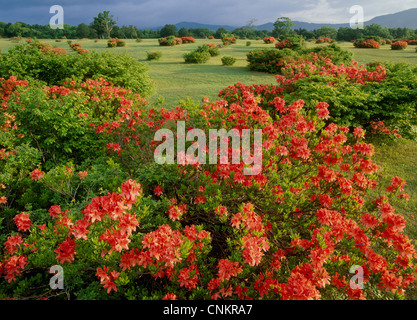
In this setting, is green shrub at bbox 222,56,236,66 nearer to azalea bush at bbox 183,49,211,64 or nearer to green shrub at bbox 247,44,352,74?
green shrub at bbox 247,44,352,74

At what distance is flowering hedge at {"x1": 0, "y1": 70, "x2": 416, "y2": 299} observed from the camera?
84.8 inches

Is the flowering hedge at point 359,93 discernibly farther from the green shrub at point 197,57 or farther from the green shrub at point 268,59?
the green shrub at point 197,57

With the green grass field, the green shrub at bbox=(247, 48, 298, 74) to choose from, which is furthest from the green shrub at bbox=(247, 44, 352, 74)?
the green grass field

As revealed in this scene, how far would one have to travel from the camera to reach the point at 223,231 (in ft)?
10.0

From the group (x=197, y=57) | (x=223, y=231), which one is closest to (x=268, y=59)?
(x=197, y=57)

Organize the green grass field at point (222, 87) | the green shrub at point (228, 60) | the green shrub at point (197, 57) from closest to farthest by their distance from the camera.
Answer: the green grass field at point (222, 87) → the green shrub at point (228, 60) → the green shrub at point (197, 57)

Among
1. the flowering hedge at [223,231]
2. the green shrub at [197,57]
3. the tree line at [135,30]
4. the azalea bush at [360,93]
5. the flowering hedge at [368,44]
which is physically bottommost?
the flowering hedge at [223,231]

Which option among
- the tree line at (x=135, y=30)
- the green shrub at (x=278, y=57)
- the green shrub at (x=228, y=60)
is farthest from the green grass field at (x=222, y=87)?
the tree line at (x=135, y=30)

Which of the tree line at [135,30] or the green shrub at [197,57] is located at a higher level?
the tree line at [135,30]

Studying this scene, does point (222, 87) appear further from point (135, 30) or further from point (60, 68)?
point (135, 30)

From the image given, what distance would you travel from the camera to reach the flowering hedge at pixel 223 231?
2154mm

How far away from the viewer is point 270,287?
7.33ft
